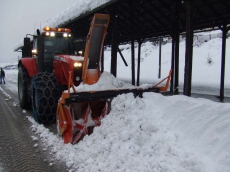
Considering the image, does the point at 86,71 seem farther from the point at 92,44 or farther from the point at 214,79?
the point at 214,79

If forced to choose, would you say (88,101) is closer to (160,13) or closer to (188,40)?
(188,40)

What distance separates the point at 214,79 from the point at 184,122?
1395cm

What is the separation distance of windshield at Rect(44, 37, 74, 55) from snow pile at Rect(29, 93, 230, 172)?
8.86ft

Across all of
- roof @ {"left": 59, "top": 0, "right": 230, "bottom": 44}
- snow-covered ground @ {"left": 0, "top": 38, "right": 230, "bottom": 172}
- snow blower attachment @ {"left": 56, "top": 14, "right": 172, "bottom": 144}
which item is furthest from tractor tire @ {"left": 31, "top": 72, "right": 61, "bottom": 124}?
roof @ {"left": 59, "top": 0, "right": 230, "bottom": 44}

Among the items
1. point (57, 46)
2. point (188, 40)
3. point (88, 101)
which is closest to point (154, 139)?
point (88, 101)

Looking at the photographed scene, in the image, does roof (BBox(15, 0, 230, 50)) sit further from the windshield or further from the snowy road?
the snowy road

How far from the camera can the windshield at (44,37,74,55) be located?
604 centimetres

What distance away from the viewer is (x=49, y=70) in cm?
614

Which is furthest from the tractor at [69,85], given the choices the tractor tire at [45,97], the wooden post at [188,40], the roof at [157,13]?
the wooden post at [188,40]

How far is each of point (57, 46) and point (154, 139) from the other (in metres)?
4.09

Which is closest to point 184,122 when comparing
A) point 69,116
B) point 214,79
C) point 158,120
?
point 158,120

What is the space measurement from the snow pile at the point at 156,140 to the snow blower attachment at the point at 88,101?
8.0 inches

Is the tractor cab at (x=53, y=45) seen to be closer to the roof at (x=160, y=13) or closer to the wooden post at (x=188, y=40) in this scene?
the roof at (x=160, y=13)

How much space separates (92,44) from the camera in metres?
4.63
